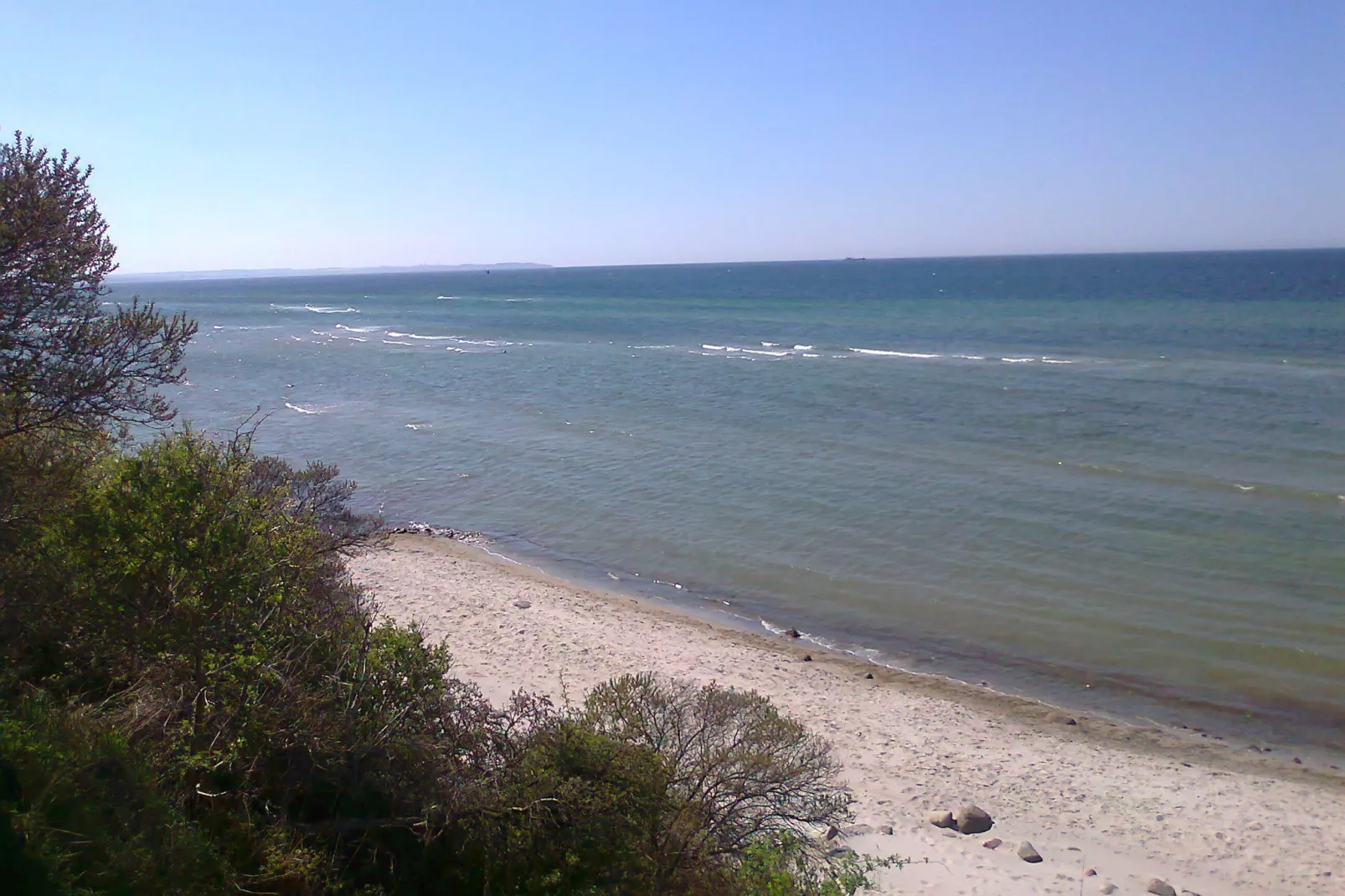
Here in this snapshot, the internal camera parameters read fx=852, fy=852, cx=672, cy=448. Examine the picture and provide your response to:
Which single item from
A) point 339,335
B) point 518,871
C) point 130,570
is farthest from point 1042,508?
point 339,335

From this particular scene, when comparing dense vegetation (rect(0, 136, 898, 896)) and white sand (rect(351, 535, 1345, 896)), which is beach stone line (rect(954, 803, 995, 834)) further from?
dense vegetation (rect(0, 136, 898, 896))

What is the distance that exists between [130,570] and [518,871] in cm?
384

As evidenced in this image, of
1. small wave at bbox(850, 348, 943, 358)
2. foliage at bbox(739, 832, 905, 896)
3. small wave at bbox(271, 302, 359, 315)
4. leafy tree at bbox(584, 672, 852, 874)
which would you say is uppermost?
small wave at bbox(271, 302, 359, 315)

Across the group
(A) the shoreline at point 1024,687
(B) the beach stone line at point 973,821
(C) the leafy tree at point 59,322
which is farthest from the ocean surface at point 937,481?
(C) the leafy tree at point 59,322

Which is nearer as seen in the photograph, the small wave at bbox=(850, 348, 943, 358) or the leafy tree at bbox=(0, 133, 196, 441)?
the leafy tree at bbox=(0, 133, 196, 441)

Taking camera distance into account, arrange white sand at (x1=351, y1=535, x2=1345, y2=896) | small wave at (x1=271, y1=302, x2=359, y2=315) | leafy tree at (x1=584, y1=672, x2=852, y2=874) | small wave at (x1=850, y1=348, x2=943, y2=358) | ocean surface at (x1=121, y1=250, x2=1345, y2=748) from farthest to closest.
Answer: small wave at (x1=271, y1=302, x2=359, y2=315) → small wave at (x1=850, y1=348, x2=943, y2=358) → ocean surface at (x1=121, y1=250, x2=1345, y2=748) → white sand at (x1=351, y1=535, x2=1345, y2=896) → leafy tree at (x1=584, y1=672, x2=852, y2=874)

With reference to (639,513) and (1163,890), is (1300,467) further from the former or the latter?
(1163,890)

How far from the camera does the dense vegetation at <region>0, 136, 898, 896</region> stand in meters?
5.59

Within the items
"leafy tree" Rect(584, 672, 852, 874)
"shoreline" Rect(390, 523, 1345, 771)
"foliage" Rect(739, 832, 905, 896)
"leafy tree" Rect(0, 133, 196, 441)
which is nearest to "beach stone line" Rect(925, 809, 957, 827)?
"foliage" Rect(739, 832, 905, 896)

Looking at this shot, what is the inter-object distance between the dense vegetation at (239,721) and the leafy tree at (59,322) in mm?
23

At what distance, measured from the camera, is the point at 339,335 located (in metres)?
68.8

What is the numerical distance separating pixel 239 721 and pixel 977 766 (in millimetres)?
9049

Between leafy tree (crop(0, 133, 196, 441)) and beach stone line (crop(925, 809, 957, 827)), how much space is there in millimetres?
9113

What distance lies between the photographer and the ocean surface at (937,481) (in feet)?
49.5
